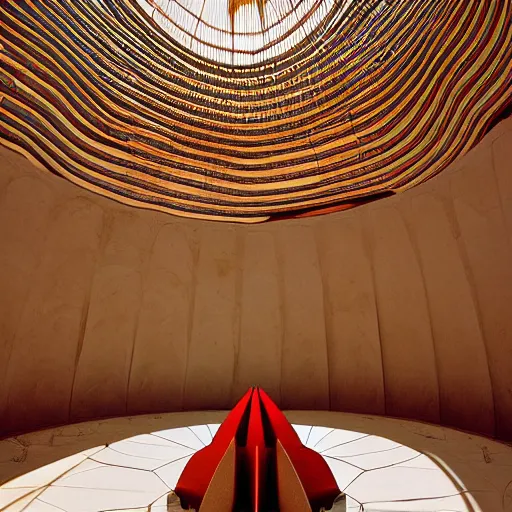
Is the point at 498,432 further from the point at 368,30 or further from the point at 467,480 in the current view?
the point at 368,30

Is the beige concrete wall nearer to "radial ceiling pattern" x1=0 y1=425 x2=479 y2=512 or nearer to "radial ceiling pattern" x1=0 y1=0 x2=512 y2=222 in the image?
"radial ceiling pattern" x1=0 y1=0 x2=512 y2=222

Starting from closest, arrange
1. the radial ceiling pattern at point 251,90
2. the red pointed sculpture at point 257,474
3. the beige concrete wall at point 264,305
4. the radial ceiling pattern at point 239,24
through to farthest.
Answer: the red pointed sculpture at point 257,474 → the radial ceiling pattern at point 251,90 → the radial ceiling pattern at point 239,24 → the beige concrete wall at point 264,305

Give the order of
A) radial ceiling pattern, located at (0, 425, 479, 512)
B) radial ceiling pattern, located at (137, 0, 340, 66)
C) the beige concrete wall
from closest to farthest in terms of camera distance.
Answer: radial ceiling pattern, located at (0, 425, 479, 512)
radial ceiling pattern, located at (137, 0, 340, 66)
the beige concrete wall

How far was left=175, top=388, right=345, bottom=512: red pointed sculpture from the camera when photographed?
166 cm

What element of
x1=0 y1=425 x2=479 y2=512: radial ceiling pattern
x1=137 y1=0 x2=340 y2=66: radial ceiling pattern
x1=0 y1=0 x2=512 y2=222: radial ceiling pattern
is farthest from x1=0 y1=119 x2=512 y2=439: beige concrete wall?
x1=137 y1=0 x2=340 y2=66: radial ceiling pattern

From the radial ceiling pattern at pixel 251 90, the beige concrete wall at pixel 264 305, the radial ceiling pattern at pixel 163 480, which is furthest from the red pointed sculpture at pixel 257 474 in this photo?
the radial ceiling pattern at pixel 251 90

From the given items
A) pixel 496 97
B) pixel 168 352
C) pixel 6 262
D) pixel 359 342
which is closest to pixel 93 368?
pixel 168 352

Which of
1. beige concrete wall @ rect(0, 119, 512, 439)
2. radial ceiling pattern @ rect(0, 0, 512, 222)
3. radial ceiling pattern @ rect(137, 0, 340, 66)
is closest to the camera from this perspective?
radial ceiling pattern @ rect(0, 0, 512, 222)

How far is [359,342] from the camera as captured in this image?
467 cm

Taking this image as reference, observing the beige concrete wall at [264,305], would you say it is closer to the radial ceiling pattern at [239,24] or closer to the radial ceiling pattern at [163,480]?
the radial ceiling pattern at [163,480]

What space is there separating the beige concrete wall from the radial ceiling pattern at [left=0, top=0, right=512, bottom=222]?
15.2 inches

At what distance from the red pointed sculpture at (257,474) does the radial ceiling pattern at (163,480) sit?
0.21 metres

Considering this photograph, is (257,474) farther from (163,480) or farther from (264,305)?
(264,305)

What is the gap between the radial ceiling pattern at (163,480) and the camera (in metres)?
1.98
